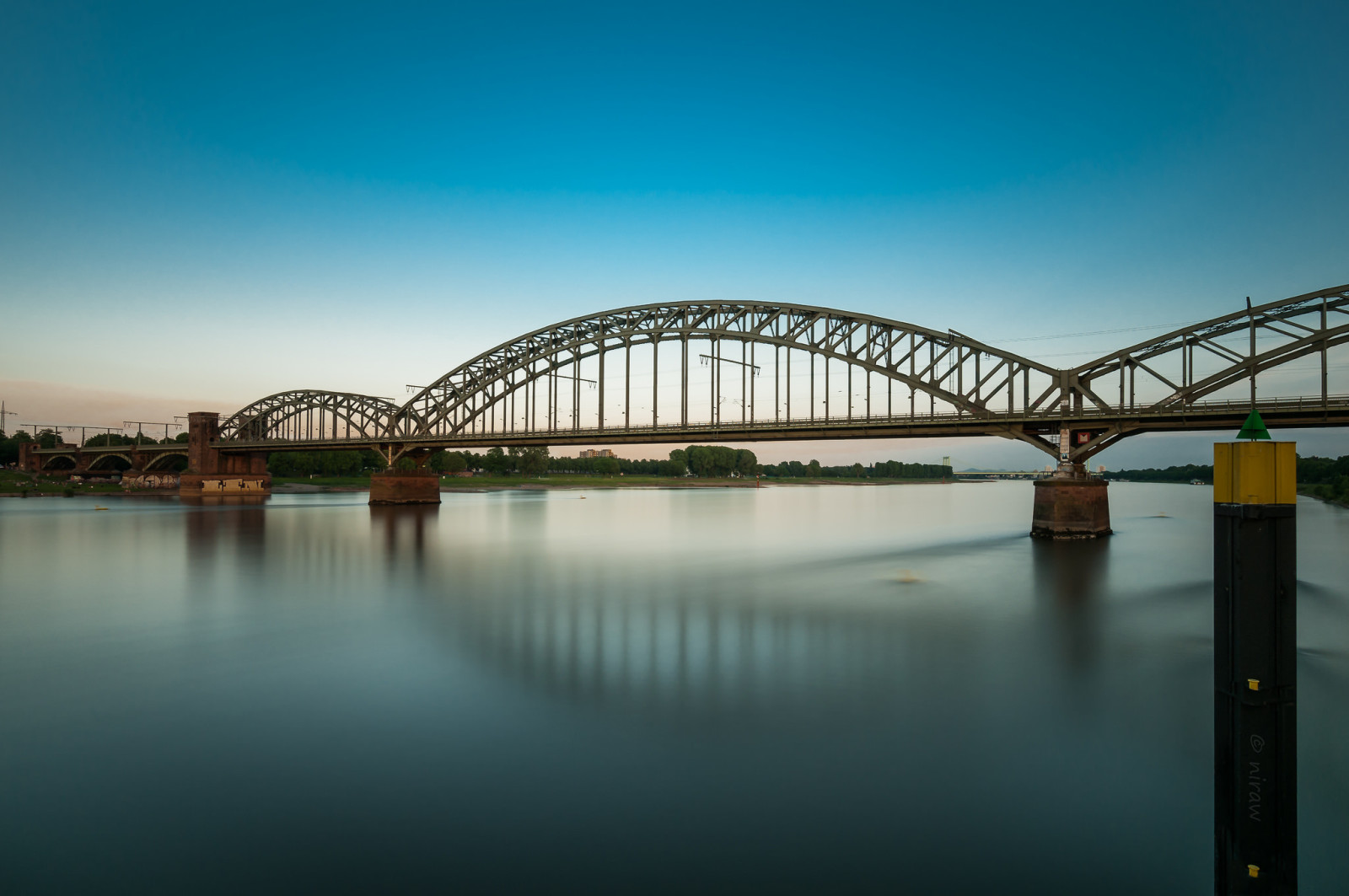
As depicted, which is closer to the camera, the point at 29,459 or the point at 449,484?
the point at 29,459

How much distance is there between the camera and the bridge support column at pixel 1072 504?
113 feet

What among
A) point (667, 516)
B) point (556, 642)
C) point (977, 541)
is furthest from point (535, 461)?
point (556, 642)

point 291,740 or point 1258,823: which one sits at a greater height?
point 1258,823

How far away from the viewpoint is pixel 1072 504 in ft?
113

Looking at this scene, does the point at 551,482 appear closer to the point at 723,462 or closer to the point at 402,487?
the point at 723,462

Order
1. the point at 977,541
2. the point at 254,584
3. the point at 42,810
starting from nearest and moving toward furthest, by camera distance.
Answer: the point at 42,810 → the point at 254,584 → the point at 977,541

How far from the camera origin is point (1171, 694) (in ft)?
33.1

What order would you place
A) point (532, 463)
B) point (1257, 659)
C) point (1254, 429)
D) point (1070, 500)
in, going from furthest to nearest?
1. point (532, 463)
2. point (1070, 500)
3. point (1254, 429)
4. point (1257, 659)

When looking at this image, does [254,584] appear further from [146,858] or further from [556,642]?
[146,858]

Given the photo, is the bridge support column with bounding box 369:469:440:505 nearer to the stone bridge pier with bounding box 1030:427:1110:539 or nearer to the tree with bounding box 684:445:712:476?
the stone bridge pier with bounding box 1030:427:1110:539

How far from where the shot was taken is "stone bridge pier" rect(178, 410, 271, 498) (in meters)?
85.6

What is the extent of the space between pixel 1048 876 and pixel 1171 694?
6.33 metres

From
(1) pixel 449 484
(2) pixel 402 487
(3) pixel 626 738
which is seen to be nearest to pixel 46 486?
(1) pixel 449 484

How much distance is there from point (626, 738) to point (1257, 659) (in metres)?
5.90
